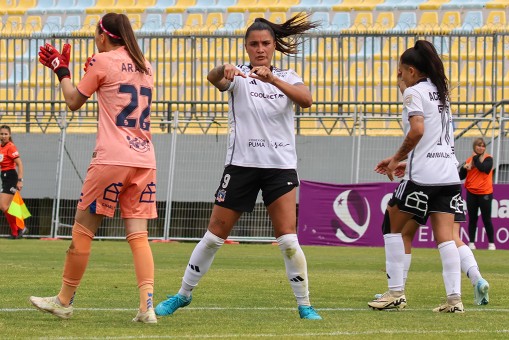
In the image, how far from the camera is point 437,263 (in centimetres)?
1460

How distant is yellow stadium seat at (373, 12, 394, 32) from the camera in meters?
24.3

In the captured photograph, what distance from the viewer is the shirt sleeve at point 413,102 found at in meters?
7.83

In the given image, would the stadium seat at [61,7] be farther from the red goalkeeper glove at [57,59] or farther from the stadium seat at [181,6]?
the red goalkeeper glove at [57,59]

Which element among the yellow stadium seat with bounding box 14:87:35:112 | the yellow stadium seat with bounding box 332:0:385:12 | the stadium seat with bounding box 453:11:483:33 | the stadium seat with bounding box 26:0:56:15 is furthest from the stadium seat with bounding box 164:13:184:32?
the stadium seat with bounding box 453:11:483:33

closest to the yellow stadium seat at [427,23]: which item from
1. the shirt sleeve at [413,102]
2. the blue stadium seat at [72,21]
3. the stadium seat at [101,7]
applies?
the stadium seat at [101,7]

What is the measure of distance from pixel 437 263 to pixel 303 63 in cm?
993

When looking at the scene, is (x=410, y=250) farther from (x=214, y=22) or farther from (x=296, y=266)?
(x=214, y=22)

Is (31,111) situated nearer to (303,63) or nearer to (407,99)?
(303,63)

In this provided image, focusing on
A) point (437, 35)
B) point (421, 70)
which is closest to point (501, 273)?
point (421, 70)

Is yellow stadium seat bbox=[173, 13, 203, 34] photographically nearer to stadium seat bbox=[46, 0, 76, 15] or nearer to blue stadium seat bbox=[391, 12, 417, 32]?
stadium seat bbox=[46, 0, 76, 15]

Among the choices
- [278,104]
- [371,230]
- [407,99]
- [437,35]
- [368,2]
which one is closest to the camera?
[278,104]

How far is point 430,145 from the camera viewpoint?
7957 millimetres

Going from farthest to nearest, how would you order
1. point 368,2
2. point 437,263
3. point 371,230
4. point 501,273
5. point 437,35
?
point 368,2 → point 437,35 → point 371,230 → point 437,263 → point 501,273

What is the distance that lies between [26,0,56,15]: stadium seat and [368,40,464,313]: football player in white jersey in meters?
20.7
